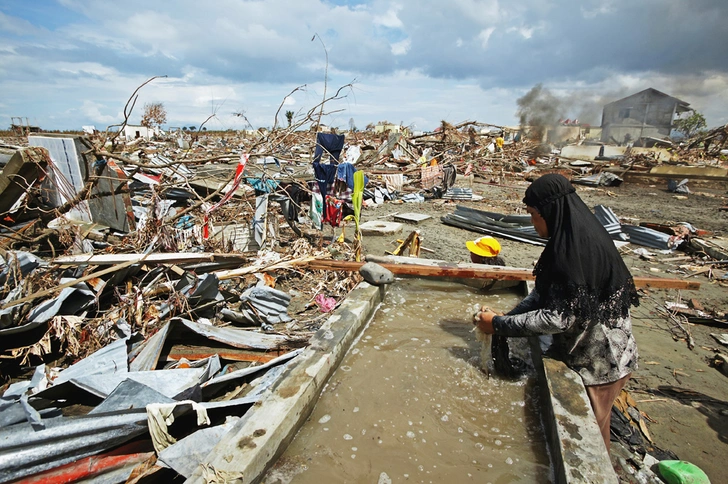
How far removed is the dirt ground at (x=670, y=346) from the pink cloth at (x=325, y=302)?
107 inches

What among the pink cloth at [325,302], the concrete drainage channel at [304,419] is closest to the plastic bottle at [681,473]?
the concrete drainage channel at [304,419]

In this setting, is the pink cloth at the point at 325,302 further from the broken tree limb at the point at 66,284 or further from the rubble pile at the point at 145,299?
the broken tree limb at the point at 66,284

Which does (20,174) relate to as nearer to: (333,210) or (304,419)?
(333,210)

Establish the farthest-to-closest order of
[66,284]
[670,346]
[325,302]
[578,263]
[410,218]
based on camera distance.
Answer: [410,218], [325,302], [670,346], [66,284], [578,263]

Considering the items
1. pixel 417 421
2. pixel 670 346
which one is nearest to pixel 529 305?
pixel 417 421

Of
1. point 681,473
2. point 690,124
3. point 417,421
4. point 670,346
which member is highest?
point 690,124

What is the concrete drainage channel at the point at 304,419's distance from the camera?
185cm

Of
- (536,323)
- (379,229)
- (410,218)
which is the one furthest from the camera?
(410,218)

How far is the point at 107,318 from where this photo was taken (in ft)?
13.4

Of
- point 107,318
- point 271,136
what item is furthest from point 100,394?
point 271,136

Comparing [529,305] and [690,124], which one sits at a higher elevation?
[690,124]

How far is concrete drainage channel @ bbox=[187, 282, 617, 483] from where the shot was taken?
1.85 metres

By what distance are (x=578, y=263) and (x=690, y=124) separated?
49516 millimetres

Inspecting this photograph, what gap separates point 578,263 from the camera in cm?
225
